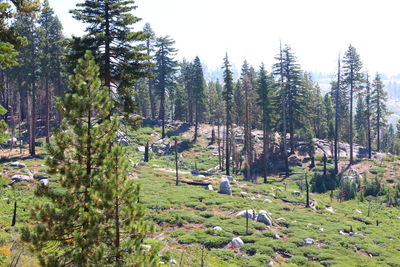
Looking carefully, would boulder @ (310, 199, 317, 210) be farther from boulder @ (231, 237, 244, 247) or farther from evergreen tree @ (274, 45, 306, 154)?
evergreen tree @ (274, 45, 306, 154)

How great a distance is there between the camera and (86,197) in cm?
879

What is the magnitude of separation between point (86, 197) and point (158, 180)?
2593 centimetres

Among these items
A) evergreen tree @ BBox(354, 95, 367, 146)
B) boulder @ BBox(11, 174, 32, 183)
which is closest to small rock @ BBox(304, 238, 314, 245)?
boulder @ BBox(11, 174, 32, 183)

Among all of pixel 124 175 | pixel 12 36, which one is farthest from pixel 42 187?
pixel 12 36

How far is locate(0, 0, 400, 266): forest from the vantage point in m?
8.76

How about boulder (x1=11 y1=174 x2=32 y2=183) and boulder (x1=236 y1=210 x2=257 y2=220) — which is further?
boulder (x1=11 y1=174 x2=32 y2=183)

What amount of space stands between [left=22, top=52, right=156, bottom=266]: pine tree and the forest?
0.03 m

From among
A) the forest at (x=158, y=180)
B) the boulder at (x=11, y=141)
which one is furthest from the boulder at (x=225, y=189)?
the boulder at (x=11, y=141)

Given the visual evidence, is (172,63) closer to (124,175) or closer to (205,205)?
(205,205)

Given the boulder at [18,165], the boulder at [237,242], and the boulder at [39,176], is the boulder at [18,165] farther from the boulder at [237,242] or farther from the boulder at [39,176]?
the boulder at [237,242]

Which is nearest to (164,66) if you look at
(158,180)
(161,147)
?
(161,147)

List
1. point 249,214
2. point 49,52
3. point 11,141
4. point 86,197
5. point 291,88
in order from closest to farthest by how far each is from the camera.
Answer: point 86,197, point 249,214, point 49,52, point 11,141, point 291,88

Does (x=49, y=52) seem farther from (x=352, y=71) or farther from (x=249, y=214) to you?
(x=352, y=71)

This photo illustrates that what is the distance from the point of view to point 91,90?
9.23m
